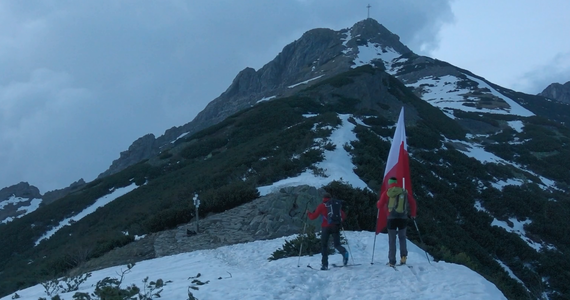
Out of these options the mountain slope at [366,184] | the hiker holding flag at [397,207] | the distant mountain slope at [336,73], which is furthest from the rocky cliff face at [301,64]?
the hiker holding flag at [397,207]

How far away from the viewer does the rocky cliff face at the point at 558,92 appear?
107 metres

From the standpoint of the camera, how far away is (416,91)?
67.4 m

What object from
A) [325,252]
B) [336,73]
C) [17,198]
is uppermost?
[336,73]

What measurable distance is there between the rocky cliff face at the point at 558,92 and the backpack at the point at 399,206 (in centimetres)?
11587

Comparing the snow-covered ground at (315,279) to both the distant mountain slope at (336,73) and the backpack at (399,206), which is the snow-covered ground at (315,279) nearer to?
the backpack at (399,206)

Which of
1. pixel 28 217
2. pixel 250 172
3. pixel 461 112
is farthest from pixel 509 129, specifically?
pixel 28 217

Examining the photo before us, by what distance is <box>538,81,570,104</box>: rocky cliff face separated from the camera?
107m

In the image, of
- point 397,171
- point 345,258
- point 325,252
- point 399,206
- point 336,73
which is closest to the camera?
point 399,206

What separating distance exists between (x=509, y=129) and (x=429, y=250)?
127 feet

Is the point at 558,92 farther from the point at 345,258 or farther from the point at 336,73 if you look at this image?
the point at 345,258

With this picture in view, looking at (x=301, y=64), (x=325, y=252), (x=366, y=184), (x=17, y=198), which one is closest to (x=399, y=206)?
(x=325, y=252)

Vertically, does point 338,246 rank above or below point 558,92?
below

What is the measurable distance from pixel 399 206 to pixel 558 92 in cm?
11952

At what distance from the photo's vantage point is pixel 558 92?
358 ft
